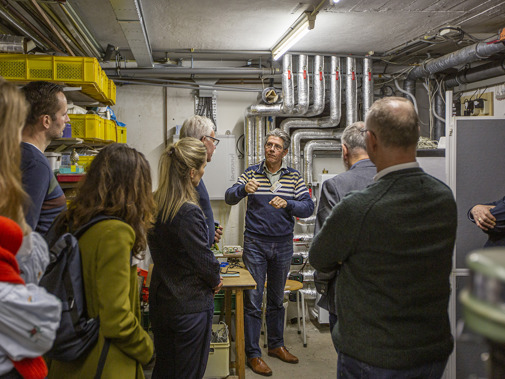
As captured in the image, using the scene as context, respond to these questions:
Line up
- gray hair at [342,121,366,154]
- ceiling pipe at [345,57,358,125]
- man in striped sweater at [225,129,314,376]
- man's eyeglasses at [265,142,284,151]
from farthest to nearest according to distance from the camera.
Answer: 1. ceiling pipe at [345,57,358,125]
2. man's eyeglasses at [265,142,284,151]
3. man in striped sweater at [225,129,314,376]
4. gray hair at [342,121,366,154]

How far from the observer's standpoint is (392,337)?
1.29 m

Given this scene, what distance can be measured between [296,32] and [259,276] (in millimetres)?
2191

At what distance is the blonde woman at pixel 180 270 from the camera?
1.97 metres

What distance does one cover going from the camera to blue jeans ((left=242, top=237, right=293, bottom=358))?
3451mm

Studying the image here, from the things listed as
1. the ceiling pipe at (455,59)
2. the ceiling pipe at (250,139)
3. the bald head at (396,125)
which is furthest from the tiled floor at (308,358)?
the ceiling pipe at (455,59)

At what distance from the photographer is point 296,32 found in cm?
378

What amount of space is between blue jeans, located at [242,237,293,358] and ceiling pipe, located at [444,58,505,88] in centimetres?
270

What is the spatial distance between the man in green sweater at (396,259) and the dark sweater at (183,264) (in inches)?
30.4

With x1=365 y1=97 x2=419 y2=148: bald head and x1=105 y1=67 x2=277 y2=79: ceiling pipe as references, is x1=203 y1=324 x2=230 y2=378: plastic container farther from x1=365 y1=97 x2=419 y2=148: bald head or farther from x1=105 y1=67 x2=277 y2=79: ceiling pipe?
x1=105 y1=67 x2=277 y2=79: ceiling pipe

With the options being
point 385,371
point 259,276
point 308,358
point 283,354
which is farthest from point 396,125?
point 308,358

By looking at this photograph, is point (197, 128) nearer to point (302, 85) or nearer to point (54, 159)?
point (54, 159)

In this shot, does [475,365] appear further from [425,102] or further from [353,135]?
[425,102]

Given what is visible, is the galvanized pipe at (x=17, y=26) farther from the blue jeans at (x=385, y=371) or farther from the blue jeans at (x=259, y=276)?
the blue jeans at (x=385, y=371)

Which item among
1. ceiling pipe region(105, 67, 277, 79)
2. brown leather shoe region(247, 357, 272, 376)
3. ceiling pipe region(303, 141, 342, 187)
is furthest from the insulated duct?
brown leather shoe region(247, 357, 272, 376)
